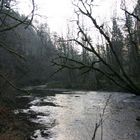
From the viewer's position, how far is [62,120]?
2269 cm

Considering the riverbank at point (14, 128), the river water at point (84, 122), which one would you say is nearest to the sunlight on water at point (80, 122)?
the river water at point (84, 122)

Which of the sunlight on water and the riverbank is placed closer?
the riverbank

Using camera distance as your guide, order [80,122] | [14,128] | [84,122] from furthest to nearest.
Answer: [80,122], [84,122], [14,128]

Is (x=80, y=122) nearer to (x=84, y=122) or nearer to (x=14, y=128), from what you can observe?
(x=84, y=122)

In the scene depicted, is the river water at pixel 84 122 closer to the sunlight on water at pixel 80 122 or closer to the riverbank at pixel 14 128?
the sunlight on water at pixel 80 122

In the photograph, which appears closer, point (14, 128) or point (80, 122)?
point (14, 128)

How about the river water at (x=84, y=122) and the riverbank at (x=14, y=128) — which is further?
the river water at (x=84, y=122)

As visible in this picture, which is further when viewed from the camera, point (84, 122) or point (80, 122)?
point (80, 122)

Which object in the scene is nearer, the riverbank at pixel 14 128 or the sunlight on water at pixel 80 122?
the riverbank at pixel 14 128

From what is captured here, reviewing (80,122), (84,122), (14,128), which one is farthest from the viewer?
(80,122)

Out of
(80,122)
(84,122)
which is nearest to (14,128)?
(80,122)

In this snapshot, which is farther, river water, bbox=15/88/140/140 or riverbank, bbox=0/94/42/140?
river water, bbox=15/88/140/140

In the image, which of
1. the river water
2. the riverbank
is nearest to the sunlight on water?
the river water

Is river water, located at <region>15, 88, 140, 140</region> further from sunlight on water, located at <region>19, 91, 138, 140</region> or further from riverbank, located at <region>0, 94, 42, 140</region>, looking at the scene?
riverbank, located at <region>0, 94, 42, 140</region>
